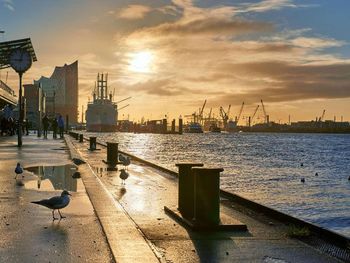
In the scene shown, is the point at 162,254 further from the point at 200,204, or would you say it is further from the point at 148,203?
the point at 148,203

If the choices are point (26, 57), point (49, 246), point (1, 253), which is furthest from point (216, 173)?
point (26, 57)

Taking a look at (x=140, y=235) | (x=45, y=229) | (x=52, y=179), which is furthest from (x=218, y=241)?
(x=52, y=179)

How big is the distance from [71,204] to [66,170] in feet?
26.5

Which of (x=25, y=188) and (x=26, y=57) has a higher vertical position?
(x=26, y=57)

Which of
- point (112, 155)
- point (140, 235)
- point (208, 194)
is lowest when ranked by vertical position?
point (140, 235)

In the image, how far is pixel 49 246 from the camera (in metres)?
7.75

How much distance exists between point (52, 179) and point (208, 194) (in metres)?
7.86

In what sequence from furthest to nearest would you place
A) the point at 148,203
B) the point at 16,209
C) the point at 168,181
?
1. the point at 168,181
2. the point at 148,203
3. the point at 16,209

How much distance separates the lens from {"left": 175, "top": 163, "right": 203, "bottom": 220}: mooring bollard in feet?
34.3

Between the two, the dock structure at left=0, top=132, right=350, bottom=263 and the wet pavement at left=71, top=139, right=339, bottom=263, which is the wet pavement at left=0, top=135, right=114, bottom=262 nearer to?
the dock structure at left=0, top=132, right=350, bottom=263

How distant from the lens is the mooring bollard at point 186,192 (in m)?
10.5

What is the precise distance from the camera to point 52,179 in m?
16.2

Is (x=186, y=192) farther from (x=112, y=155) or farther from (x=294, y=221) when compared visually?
(x=112, y=155)

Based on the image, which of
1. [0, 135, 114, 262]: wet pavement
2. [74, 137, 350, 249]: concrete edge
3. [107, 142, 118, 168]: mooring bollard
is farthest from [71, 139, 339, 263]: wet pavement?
[107, 142, 118, 168]: mooring bollard
